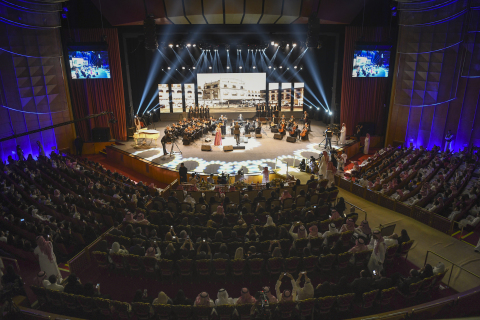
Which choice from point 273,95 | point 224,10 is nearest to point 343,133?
point 273,95

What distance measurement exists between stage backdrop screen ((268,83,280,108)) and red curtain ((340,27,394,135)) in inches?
238

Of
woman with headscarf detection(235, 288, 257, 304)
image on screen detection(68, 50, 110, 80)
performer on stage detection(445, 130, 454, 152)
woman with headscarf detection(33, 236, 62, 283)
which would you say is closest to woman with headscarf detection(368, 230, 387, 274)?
woman with headscarf detection(235, 288, 257, 304)

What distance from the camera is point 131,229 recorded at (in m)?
7.13

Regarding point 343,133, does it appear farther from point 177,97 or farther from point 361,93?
point 177,97

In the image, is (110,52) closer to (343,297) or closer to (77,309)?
(77,309)

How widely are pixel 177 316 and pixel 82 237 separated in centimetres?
365

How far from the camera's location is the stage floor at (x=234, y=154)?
13.8 m

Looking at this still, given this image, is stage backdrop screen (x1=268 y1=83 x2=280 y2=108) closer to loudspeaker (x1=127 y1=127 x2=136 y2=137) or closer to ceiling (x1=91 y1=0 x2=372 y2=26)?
ceiling (x1=91 y1=0 x2=372 y2=26)

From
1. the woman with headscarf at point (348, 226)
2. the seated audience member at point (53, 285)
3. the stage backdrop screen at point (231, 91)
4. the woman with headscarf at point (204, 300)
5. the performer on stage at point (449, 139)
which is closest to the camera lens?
the woman with headscarf at point (204, 300)

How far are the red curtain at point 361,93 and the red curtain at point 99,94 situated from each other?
13.2 m

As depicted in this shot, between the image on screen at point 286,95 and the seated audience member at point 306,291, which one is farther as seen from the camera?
the image on screen at point 286,95

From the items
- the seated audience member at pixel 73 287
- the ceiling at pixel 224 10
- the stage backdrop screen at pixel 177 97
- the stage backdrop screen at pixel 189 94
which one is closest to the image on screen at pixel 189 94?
the stage backdrop screen at pixel 189 94

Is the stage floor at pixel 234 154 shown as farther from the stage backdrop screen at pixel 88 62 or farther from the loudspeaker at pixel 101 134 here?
the stage backdrop screen at pixel 88 62

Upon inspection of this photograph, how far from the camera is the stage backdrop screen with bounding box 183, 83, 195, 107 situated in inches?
926
